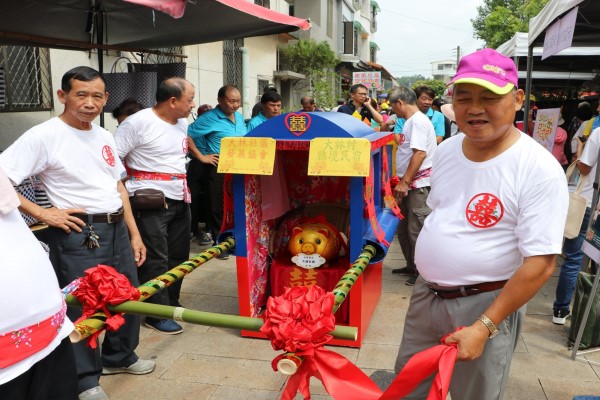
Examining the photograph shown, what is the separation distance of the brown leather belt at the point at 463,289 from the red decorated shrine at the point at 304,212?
4.16ft

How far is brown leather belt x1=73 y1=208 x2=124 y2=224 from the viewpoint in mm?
2773

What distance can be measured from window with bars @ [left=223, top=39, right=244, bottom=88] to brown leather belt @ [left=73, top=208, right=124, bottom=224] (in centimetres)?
1001

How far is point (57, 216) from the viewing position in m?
2.65

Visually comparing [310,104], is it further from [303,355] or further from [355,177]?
[303,355]

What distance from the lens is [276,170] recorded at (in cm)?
409

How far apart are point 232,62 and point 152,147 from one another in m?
9.87

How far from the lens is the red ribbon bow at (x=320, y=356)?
171cm

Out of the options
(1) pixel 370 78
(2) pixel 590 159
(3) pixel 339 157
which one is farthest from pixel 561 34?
(1) pixel 370 78

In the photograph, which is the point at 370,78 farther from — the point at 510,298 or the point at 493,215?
the point at 510,298

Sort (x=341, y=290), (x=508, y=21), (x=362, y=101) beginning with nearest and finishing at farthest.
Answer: (x=341, y=290) → (x=362, y=101) → (x=508, y=21)

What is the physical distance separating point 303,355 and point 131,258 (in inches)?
67.3

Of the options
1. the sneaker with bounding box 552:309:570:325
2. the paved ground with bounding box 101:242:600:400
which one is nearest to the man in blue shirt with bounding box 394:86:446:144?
the paved ground with bounding box 101:242:600:400

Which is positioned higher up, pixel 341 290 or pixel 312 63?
pixel 312 63

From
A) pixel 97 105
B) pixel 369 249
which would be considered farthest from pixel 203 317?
pixel 369 249
